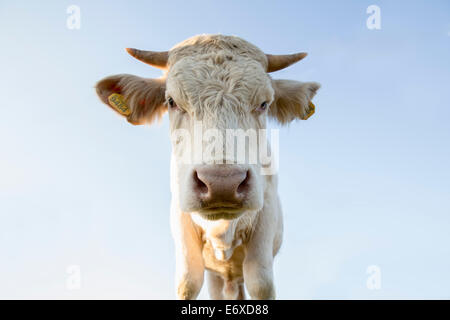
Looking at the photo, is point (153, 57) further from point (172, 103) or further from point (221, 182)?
point (221, 182)

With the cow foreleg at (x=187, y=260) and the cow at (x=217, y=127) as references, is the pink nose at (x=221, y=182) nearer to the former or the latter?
the cow at (x=217, y=127)

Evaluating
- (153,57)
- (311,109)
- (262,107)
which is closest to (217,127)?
(262,107)

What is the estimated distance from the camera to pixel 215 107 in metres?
3.56

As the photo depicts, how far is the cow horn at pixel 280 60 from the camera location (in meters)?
4.48

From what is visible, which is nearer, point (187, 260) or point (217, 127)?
point (217, 127)

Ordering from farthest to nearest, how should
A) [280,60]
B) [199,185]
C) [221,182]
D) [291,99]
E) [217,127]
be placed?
1. [291,99]
2. [280,60]
3. [217,127]
4. [199,185]
5. [221,182]

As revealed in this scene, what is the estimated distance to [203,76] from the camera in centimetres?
378

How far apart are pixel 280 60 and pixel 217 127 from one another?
148 cm

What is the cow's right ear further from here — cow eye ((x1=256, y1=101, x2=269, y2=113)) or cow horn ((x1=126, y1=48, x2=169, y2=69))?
cow eye ((x1=256, y1=101, x2=269, y2=113))

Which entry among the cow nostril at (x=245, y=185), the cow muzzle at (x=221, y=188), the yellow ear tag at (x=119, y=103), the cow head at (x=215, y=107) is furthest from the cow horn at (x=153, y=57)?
the cow nostril at (x=245, y=185)
